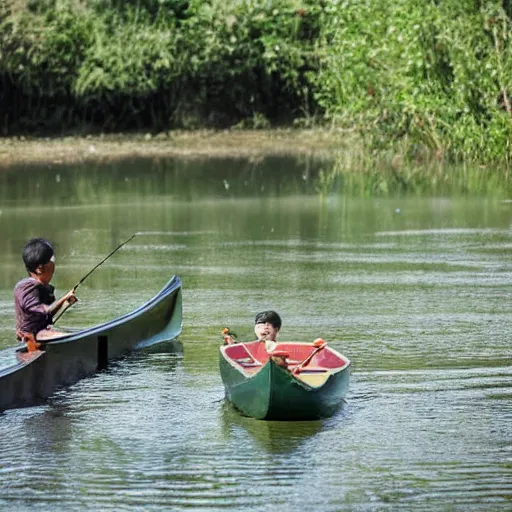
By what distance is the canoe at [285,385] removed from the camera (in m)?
9.17

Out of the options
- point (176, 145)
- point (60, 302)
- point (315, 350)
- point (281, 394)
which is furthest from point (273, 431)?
point (176, 145)

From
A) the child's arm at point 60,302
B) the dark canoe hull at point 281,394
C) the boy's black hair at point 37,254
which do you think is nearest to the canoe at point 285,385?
the dark canoe hull at point 281,394

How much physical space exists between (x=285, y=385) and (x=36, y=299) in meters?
2.18

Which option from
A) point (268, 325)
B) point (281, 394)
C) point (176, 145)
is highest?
point (268, 325)

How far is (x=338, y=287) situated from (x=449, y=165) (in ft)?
36.5

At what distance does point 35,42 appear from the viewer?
32156 millimetres

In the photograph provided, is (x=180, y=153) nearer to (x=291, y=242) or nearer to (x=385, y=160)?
(x=385, y=160)

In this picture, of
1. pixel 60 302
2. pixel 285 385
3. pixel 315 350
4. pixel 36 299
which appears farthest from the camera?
pixel 36 299

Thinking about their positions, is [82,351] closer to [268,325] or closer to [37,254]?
[37,254]

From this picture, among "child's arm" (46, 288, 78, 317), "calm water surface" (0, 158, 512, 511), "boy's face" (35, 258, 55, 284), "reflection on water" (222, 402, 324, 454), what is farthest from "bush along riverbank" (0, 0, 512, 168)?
"reflection on water" (222, 402, 324, 454)

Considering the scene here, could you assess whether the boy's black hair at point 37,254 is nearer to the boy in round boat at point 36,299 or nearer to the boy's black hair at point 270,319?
the boy in round boat at point 36,299

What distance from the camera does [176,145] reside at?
30.5 metres

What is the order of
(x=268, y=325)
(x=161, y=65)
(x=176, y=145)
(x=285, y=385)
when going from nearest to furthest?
1. (x=285, y=385)
2. (x=268, y=325)
3. (x=176, y=145)
4. (x=161, y=65)

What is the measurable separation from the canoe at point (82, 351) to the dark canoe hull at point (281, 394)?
1.29 m
